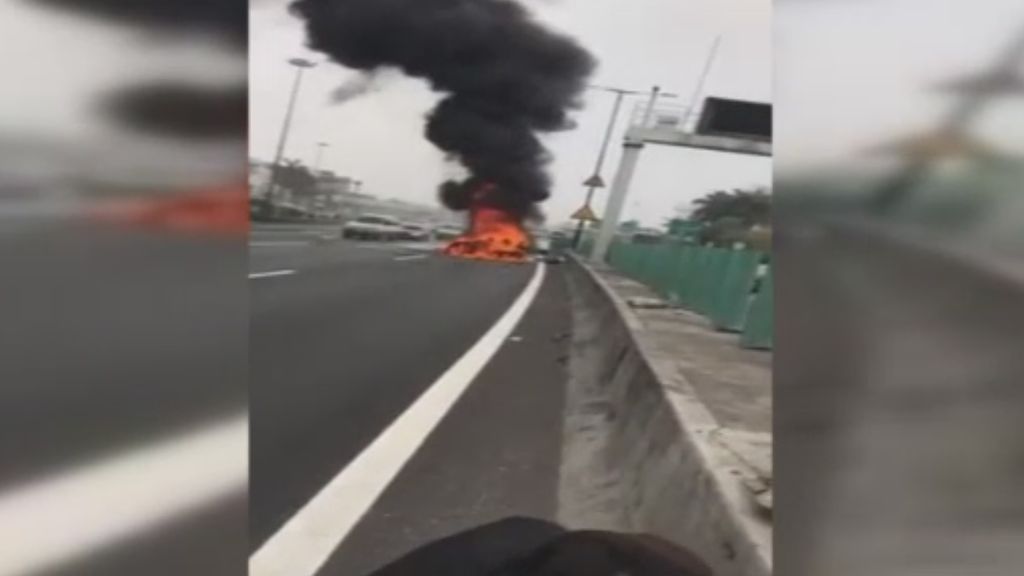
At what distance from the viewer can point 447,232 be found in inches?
40.7

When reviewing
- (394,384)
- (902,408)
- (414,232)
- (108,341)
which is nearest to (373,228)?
(414,232)

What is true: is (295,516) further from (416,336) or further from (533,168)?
(533,168)

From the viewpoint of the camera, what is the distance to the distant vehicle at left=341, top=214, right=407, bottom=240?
3.35 ft

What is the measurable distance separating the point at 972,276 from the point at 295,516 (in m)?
0.64

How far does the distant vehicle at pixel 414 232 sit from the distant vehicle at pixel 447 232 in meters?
0.01

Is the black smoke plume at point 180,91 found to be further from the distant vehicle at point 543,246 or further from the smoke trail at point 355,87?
the distant vehicle at point 543,246

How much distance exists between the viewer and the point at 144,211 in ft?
2.89

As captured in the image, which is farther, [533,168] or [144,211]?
[533,168]

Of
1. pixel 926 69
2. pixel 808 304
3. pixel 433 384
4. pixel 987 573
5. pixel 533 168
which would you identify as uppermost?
pixel 926 69

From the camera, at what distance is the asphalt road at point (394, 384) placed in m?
0.95

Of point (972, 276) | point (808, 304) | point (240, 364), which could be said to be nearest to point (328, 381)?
point (240, 364)

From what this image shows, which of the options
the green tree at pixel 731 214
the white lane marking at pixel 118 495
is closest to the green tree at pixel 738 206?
the green tree at pixel 731 214

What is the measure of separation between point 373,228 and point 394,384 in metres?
0.15

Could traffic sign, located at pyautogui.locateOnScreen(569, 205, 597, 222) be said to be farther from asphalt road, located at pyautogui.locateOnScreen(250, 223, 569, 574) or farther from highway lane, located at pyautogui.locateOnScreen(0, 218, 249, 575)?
highway lane, located at pyautogui.locateOnScreen(0, 218, 249, 575)
